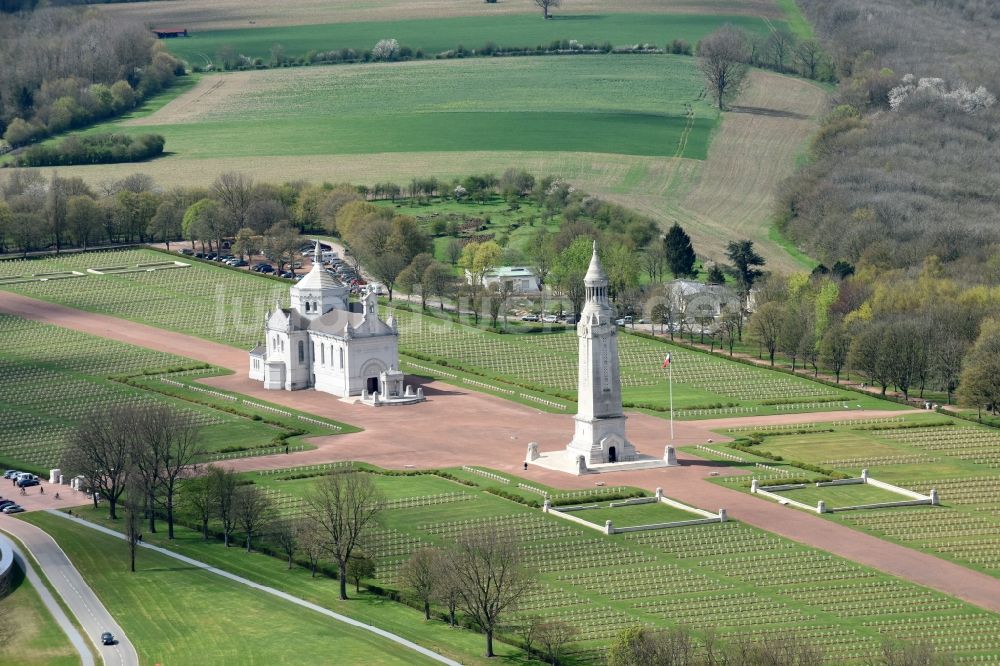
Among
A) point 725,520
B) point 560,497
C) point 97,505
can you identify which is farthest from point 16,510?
point 725,520

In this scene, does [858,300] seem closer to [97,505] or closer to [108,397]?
[108,397]

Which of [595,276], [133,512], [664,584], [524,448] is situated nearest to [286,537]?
[133,512]

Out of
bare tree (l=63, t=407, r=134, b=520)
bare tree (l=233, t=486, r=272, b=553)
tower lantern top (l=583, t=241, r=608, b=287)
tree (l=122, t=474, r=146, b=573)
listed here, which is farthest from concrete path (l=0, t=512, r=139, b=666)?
tower lantern top (l=583, t=241, r=608, b=287)

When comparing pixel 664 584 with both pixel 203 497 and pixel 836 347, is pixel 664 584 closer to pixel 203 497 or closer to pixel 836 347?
pixel 203 497

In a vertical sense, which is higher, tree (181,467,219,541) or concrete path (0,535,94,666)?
tree (181,467,219,541)

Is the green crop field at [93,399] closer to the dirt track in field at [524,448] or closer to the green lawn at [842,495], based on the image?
the dirt track in field at [524,448]

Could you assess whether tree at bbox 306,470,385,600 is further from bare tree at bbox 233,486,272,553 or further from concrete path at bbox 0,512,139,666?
concrete path at bbox 0,512,139,666
